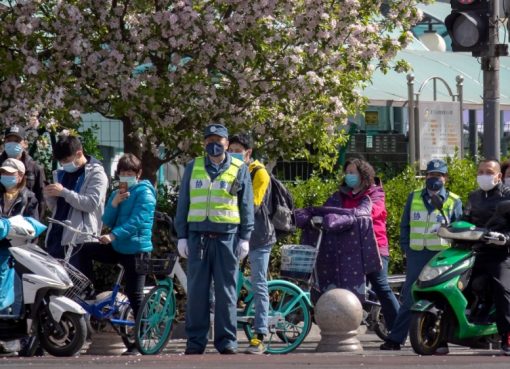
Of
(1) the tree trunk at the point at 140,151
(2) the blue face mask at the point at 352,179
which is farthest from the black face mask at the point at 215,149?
(1) the tree trunk at the point at 140,151

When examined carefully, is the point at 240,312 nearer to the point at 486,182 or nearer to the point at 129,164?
the point at 129,164

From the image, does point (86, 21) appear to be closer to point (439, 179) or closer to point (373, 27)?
point (373, 27)

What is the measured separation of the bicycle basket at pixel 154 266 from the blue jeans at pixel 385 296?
2.23 meters

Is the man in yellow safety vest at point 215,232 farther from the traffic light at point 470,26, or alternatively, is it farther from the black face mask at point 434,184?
the traffic light at point 470,26

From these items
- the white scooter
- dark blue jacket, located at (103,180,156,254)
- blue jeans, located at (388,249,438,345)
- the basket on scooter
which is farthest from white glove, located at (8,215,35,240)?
blue jeans, located at (388,249,438,345)

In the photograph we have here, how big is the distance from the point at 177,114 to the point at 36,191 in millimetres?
2847

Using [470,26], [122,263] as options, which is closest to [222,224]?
[122,263]

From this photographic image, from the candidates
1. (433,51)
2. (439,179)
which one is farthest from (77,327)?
(433,51)

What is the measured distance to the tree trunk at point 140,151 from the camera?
53.7ft

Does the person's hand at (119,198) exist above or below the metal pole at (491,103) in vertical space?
below

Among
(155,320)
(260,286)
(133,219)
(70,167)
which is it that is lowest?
(155,320)

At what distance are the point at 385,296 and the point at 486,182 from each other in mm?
1757

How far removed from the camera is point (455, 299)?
11586 mm

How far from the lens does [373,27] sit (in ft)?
54.0
